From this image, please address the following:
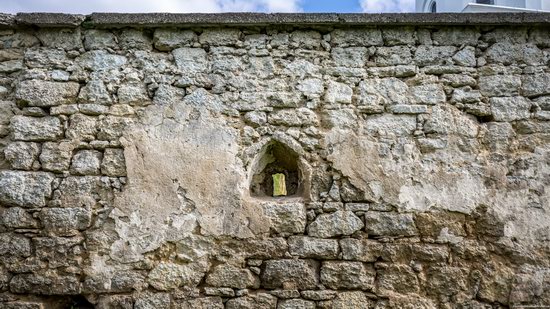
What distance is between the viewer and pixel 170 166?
132 inches

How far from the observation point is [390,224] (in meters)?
3.32

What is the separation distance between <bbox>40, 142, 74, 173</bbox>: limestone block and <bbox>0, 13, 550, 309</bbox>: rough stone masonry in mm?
15

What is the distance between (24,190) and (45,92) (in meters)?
0.81

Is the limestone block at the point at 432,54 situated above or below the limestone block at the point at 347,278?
above

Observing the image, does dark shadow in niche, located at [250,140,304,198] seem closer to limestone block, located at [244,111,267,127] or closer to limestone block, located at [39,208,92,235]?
limestone block, located at [244,111,267,127]

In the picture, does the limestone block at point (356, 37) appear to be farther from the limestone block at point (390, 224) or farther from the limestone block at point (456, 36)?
the limestone block at point (390, 224)

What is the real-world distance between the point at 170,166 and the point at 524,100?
116 inches

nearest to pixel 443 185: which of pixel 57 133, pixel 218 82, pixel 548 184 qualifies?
pixel 548 184

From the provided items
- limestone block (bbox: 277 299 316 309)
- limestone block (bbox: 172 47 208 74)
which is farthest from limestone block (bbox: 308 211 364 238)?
limestone block (bbox: 172 47 208 74)

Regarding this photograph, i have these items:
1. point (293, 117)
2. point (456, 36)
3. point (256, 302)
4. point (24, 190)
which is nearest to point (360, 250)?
point (256, 302)

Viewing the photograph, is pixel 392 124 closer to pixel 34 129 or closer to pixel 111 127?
pixel 111 127

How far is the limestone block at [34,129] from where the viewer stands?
339 cm

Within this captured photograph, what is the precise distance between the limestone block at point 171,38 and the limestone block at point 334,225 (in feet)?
6.04

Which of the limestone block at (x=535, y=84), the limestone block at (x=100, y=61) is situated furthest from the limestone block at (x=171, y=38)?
the limestone block at (x=535, y=84)
